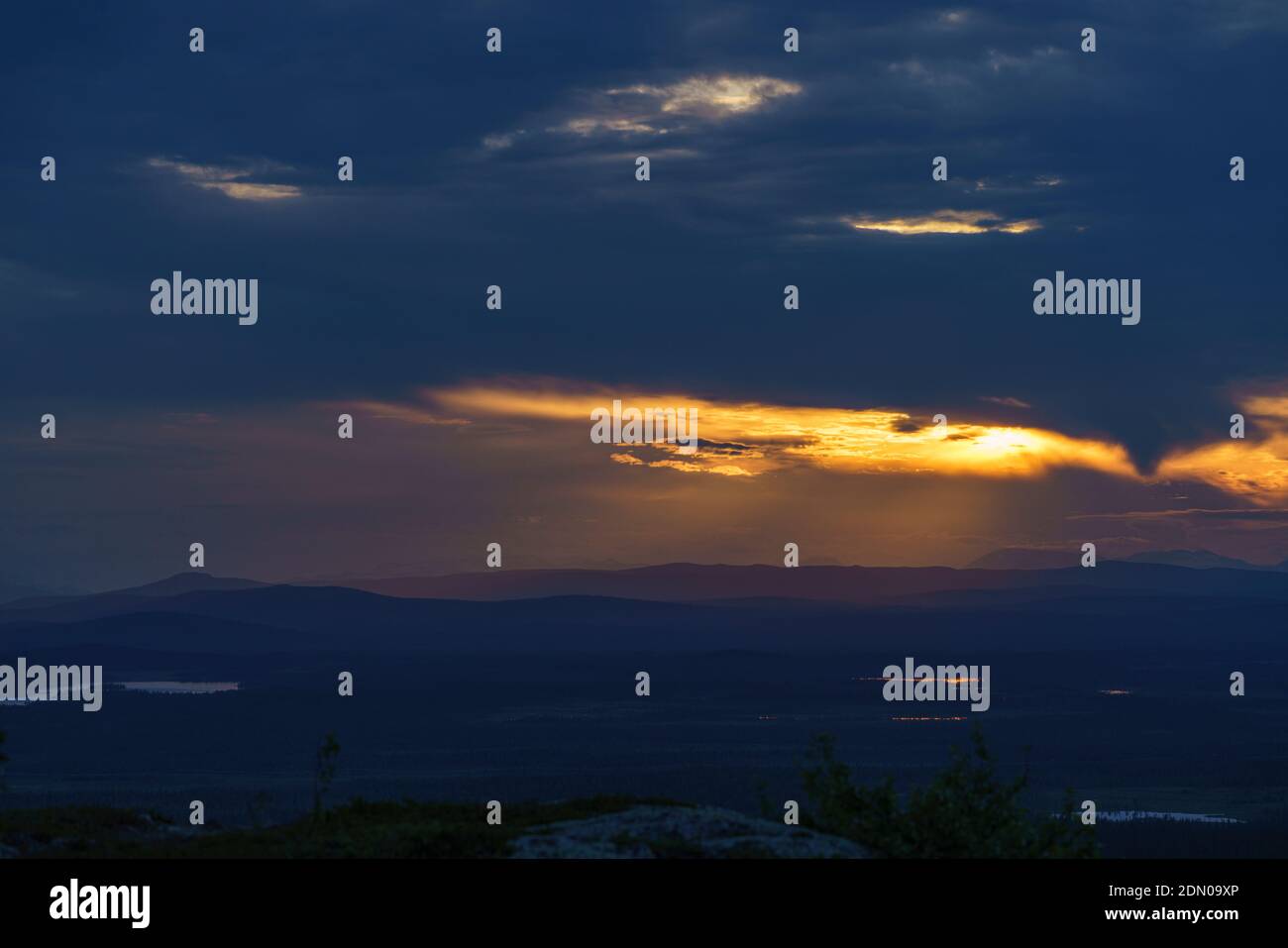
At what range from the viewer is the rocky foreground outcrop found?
2250cm

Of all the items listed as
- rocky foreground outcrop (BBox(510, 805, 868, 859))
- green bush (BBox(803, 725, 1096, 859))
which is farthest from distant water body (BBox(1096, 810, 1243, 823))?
rocky foreground outcrop (BBox(510, 805, 868, 859))

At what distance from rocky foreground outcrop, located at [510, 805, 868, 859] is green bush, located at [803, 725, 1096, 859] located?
6.11ft

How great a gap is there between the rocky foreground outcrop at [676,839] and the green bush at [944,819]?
73.3 inches

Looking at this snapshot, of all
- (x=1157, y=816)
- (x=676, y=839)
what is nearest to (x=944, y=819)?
(x=676, y=839)

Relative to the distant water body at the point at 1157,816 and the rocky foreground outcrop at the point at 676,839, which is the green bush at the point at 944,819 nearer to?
the rocky foreground outcrop at the point at 676,839

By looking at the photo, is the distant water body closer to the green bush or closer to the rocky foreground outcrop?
the green bush

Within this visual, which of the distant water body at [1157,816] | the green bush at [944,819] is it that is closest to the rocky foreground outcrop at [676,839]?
the green bush at [944,819]

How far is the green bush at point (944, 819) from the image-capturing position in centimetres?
2609

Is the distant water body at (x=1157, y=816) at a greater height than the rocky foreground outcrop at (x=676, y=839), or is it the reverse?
the rocky foreground outcrop at (x=676, y=839)
